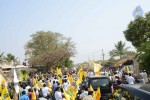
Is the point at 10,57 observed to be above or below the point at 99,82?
above

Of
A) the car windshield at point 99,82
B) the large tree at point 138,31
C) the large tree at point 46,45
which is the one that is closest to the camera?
the car windshield at point 99,82

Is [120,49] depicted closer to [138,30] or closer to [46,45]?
[46,45]

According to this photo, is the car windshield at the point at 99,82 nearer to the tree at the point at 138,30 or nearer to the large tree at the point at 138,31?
the large tree at the point at 138,31

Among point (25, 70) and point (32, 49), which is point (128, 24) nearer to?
point (25, 70)

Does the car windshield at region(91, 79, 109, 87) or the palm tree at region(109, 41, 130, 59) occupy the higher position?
the palm tree at region(109, 41, 130, 59)

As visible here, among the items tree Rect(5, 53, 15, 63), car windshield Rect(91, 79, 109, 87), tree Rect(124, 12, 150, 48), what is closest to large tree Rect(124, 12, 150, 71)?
tree Rect(124, 12, 150, 48)

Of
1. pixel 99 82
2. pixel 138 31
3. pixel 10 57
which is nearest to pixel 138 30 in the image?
pixel 138 31

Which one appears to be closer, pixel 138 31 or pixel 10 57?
pixel 138 31

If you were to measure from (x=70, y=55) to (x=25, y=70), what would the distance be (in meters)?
27.2

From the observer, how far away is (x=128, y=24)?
42375 mm

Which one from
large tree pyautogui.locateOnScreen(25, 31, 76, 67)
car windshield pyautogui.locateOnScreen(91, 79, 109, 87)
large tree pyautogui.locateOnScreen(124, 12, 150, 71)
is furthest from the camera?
large tree pyautogui.locateOnScreen(25, 31, 76, 67)

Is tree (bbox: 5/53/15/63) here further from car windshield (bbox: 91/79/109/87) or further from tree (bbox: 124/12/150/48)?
car windshield (bbox: 91/79/109/87)

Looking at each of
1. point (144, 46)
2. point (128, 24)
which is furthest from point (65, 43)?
point (144, 46)

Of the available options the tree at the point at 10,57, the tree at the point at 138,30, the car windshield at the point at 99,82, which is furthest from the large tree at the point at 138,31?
the tree at the point at 10,57
